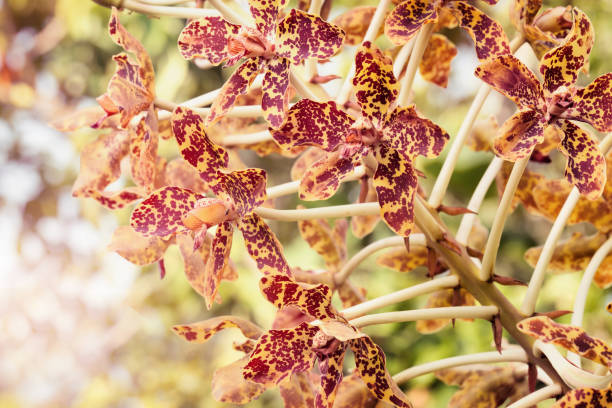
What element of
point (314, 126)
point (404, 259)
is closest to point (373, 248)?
point (404, 259)

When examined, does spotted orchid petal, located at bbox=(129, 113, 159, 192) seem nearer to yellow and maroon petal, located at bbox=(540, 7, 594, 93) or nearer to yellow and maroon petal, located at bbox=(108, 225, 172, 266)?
yellow and maroon petal, located at bbox=(108, 225, 172, 266)

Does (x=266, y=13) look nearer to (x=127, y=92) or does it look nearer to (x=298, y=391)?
(x=127, y=92)

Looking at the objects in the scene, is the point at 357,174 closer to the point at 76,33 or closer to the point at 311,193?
the point at 311,193

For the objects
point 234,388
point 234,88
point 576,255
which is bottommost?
point 234,388

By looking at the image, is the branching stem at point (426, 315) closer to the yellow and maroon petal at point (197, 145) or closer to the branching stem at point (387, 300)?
the branching stem at point (387, 300)

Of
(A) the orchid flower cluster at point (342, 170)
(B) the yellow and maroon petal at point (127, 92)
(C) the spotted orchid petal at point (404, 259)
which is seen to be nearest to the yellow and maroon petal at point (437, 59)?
(A) the orchid flower cluster at point (342, 170)
